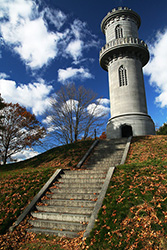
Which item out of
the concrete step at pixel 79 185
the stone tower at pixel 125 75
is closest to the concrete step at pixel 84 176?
the concrete step at pixel 79 185

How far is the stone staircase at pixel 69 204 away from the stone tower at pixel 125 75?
41.1ft

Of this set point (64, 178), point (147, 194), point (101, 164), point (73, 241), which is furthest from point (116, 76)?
point (73, 241)

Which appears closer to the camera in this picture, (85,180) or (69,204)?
(69,204)

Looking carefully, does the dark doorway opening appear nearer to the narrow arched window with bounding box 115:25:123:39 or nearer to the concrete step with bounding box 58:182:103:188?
the narrow arched window with bounding box 115:25:123:39

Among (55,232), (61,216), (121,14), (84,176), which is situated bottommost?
(55,232)

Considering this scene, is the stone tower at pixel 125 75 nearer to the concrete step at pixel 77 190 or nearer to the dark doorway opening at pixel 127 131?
the dark doorway opening at pixel 127 131

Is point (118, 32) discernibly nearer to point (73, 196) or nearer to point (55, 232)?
point (73, 196)

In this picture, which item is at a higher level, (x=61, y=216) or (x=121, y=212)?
(x=121, y=212)

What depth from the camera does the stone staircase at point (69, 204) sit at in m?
6.00

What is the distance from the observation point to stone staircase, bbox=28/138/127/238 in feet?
19.7

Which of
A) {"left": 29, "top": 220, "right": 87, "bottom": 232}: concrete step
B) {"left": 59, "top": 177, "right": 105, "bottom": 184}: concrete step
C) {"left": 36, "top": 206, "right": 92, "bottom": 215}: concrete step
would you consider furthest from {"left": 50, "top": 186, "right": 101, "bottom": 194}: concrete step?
{"left": 29, "top": 220, "right": 87, "bottom": 232}: concrete step

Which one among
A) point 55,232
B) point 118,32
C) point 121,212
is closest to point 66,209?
point 55,232

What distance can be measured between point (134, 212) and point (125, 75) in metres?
19.5

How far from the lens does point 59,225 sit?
19.9ft
